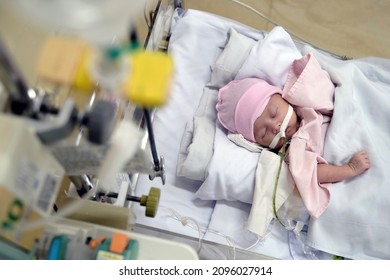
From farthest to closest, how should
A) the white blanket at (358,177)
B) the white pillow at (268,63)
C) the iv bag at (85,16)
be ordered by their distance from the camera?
1. the white pillow at (268,63)
2. the white blanket at (358,177)
3. the iv bag at (85,16)

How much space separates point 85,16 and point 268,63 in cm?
106

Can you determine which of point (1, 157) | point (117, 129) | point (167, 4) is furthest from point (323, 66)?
point (1, 157)

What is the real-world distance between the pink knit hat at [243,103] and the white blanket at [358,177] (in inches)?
9.6

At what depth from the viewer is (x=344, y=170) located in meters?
1.26

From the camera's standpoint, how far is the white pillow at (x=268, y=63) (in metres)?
1.39

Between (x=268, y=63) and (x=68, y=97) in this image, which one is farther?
(x=268, y=63)

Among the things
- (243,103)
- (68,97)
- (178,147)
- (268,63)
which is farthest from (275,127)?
(68,97)

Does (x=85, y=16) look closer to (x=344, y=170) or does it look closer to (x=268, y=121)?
(x=268, y=121)

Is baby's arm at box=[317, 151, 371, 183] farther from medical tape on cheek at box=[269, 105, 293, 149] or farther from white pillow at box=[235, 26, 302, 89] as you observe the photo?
white pillow at box=[235, 26, 302, 89]

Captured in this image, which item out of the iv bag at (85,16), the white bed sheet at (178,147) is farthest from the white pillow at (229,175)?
the iv bag at (85,16)

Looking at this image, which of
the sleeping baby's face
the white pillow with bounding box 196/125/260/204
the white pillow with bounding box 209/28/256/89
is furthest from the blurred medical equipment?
the white pillow with bounding box 209/28/256/89

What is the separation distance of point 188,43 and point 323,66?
53 centimetres

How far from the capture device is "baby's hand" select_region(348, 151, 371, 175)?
1253mm

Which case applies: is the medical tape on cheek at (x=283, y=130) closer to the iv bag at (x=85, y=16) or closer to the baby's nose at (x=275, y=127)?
the baby's nose at (x=275, y=127)
